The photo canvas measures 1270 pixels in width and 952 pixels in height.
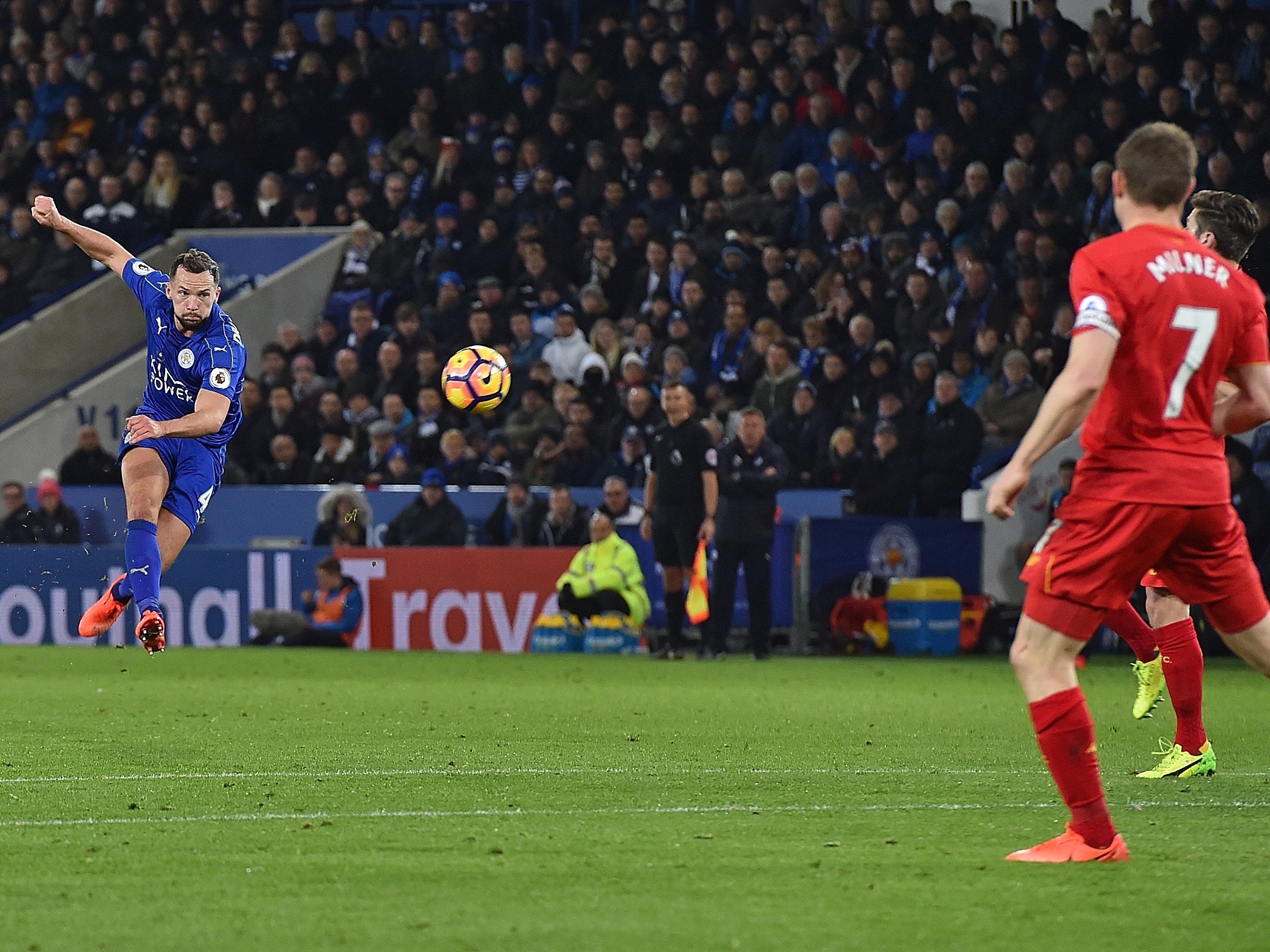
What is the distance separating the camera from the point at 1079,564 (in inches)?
210

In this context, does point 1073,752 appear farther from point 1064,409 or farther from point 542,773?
point 542,773

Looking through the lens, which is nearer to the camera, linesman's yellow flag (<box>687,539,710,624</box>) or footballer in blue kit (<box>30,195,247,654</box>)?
footballer in blue kit (<box>30,195,247,654</box>)

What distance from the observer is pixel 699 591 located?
1656 centimetres

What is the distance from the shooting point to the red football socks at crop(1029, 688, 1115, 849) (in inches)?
213

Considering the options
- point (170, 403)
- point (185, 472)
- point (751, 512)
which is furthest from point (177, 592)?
point (170, 403)

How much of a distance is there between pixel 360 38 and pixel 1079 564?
21.2 m

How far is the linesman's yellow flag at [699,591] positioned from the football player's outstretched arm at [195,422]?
6803 mm

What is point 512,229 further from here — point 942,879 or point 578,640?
point 942,879

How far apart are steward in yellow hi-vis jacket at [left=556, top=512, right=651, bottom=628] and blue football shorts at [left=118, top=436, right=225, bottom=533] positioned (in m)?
6.64

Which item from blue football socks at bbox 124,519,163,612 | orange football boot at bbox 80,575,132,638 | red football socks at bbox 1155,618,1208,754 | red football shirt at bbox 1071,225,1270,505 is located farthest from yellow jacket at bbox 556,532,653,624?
red football shirt at bbox 1071,225,1270,505

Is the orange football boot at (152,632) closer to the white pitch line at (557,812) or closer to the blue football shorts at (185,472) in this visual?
the blue football shorts at (185,472)

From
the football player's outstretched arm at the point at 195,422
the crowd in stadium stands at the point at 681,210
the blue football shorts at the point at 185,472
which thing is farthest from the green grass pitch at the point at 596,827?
the crowd in stadium stands at the point at 681,210

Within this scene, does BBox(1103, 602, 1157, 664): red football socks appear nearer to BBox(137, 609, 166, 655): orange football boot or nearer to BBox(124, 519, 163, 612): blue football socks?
BBox(137, 609, 166, 655): orange football boot

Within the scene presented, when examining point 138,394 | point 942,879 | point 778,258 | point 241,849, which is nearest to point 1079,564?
point 942,879
